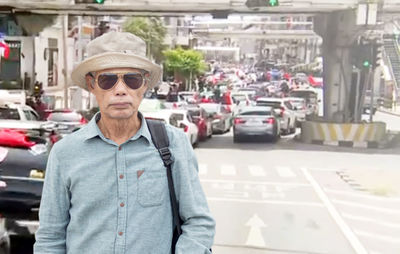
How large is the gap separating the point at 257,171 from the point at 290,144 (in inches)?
290

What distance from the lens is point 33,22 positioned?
38531 mm

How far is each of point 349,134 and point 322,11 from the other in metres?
4.78

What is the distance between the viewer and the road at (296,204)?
8227 mm

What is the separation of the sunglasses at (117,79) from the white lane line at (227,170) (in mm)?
12432

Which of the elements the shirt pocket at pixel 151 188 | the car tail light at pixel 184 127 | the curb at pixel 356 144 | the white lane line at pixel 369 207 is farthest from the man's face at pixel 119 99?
the curb at pixel 356 144

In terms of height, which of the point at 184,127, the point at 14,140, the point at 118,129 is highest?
the point at 118,129

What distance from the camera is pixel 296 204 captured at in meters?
11.2

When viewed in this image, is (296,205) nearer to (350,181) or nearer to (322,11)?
(350,181)

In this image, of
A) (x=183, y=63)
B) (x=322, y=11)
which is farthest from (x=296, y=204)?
(x=183, y=63)

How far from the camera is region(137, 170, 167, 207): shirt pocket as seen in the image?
2457 millimetres

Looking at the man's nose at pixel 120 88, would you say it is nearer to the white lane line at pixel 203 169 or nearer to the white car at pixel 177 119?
the white lane line at pixel 203 169

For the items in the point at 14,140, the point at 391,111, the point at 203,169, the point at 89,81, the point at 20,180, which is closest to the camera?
the point at 89,81

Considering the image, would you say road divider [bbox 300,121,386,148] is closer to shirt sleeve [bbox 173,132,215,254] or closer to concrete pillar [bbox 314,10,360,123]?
concrete pillar [bbox 314,10,360,123]

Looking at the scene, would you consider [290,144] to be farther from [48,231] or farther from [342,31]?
[48,231]
